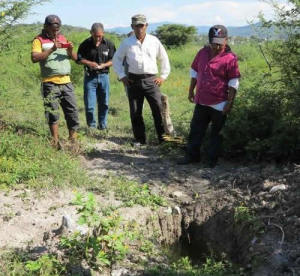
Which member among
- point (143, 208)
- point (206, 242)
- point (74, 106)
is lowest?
point (206, 242)

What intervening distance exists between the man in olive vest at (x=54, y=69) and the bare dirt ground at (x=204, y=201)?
71 cm

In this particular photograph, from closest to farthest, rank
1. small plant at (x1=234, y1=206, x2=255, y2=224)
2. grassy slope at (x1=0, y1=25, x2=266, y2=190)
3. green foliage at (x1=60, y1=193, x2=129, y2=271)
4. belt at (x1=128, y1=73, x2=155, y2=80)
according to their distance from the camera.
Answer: green foliage at (x1=60, y1=193, x2=129, y2=271), small plant at (x1=234, y1=206, x2=255, y2=224), grassy slope at (x1=0, y1=25, x2=266, y2=190), belt at (x1=128, y1=73, x2=155, y2=80)

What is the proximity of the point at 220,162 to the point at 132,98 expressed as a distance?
5.40ft

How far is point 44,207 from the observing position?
15.1 feet

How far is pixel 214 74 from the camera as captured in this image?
5.52m

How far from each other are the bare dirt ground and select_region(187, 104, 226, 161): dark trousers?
8.3 inches

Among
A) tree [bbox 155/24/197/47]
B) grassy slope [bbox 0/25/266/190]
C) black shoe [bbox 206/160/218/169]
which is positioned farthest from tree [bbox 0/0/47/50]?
tree [bbox 155/24/197/47]

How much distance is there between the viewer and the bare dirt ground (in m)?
3.99

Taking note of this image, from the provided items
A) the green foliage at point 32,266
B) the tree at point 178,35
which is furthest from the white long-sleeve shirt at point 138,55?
the tree at point 178,35

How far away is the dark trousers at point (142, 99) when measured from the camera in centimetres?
661

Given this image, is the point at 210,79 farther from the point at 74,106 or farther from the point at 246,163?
the point at 74,106

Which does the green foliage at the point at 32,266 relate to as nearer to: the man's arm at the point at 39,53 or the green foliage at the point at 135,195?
the green foliage at the point at 135,195

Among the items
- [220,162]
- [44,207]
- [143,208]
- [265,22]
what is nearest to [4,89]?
[44,207]

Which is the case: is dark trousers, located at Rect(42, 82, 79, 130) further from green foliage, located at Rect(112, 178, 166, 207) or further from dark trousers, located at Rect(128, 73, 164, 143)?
green foliage, located at Rect(112, 178, 166, 207)
